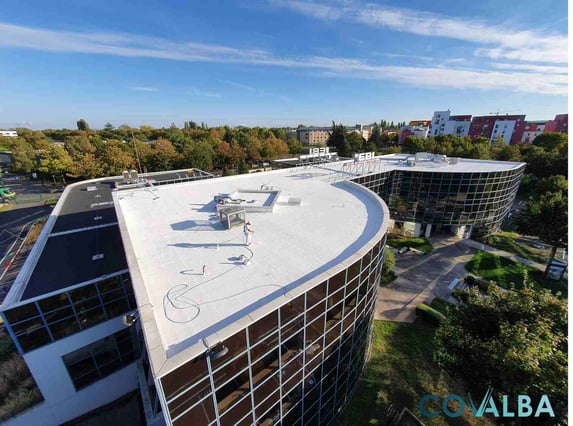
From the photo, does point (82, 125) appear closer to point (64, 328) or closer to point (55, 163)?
point (55, 163)

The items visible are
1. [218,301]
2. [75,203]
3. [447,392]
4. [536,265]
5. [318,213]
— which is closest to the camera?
[218,301]

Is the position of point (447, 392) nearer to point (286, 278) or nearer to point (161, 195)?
point (286, 278)

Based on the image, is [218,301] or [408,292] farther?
[408,292]

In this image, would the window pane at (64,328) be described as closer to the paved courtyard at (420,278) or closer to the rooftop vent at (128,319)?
the rooftop vent at (128,319)

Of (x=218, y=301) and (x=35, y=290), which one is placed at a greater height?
(x=218, y=301)

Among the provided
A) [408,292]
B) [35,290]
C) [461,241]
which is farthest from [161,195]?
[461,241]

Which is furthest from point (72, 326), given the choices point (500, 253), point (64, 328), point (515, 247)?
point (515, 247)
